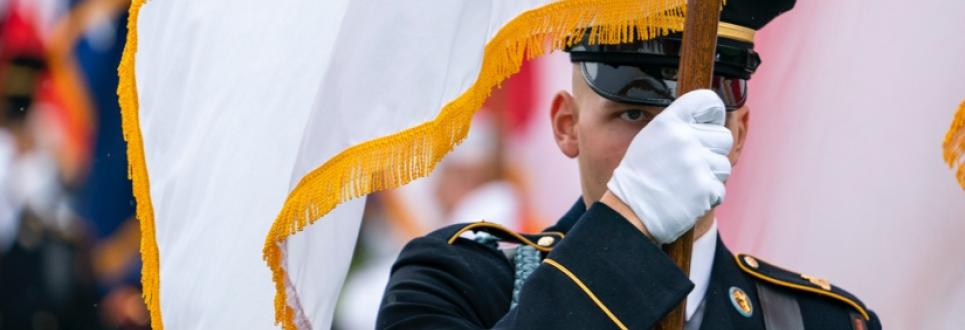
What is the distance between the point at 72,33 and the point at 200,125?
9.25 ft

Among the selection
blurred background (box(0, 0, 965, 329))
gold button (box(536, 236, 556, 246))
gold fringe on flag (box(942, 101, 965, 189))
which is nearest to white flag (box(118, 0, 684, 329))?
gold button (box(536, 236, 556, 246))

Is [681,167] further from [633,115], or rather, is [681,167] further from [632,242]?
[633,115]

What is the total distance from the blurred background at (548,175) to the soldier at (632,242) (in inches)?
22.7

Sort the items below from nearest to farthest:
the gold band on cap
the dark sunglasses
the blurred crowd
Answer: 1. the dark sunglasses
2. the gold band on cap
3. the blurred crowd

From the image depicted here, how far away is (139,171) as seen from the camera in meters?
3.08

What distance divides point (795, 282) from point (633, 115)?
0.48m

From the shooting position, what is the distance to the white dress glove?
2.86 metres

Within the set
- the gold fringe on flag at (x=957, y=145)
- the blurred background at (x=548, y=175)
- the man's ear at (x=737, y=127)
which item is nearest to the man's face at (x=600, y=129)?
the man's ear at (x=737, y=127)

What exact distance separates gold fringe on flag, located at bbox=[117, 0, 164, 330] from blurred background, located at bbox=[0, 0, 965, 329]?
1695 mm

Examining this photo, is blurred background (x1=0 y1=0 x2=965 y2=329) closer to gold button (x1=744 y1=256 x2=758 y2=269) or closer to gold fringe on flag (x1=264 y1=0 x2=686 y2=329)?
gold button (x1=744 y1=256 x2=758 y2=269)

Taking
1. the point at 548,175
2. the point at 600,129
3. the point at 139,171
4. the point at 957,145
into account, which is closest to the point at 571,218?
the point at 600,129

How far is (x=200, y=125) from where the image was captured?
2945mm

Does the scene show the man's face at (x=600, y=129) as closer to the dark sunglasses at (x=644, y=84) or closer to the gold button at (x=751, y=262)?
the dark sunglasses at (x=644, y=84)

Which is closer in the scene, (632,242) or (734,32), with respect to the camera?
(632,242)
